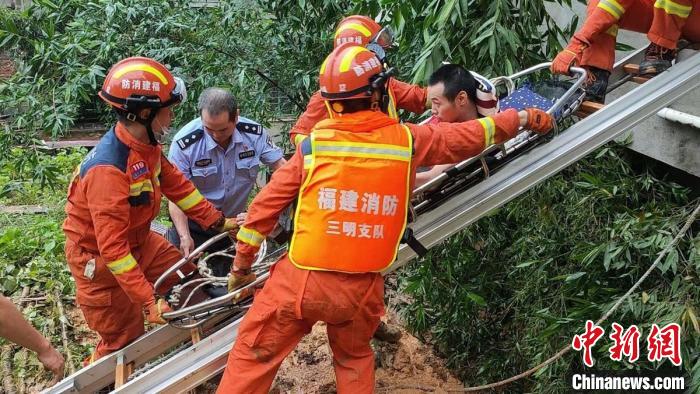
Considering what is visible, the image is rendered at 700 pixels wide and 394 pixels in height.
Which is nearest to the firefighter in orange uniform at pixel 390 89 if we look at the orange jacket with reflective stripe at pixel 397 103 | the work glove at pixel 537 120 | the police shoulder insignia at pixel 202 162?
the orange jacket with reflective stripe at pixel 397 103

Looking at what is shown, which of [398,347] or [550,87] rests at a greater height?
[550,87]

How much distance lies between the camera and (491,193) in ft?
9.77

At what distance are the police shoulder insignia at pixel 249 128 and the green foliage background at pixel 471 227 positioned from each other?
3.47 feet

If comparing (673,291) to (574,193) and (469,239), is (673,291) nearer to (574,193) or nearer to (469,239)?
(574,193)

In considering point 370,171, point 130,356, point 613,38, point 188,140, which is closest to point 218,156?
point 188,140

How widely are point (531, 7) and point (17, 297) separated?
4557 mm

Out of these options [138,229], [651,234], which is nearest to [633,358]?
[651,234]

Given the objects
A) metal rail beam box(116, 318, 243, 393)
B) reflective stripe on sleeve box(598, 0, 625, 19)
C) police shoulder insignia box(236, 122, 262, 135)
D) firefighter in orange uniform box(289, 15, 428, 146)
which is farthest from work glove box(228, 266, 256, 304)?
reflective stripe on sleeve box(598, 0, 625, 19)

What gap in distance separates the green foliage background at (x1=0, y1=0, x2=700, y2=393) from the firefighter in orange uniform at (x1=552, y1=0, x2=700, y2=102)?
43 centimetres

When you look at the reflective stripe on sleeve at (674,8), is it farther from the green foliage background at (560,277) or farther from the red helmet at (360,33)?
the red helmet at (360,33)

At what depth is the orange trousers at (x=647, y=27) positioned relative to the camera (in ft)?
10.8

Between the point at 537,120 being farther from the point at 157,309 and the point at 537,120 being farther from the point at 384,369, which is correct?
the point at 384,369

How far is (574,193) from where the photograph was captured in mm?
4070

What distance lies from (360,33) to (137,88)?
149 cm
